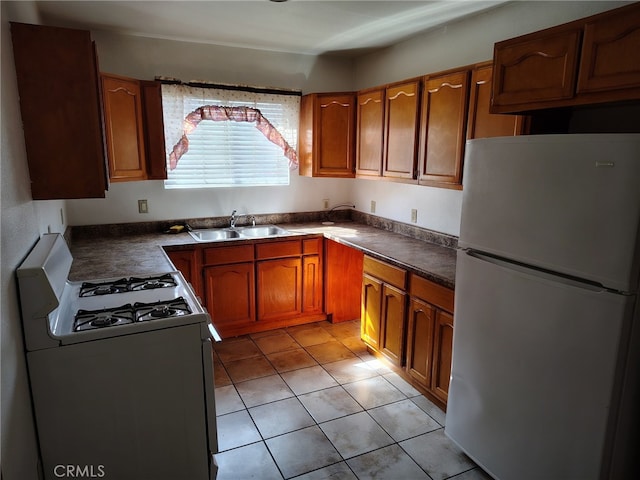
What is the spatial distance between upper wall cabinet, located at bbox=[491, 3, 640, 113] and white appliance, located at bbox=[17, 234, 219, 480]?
1749 millimetres

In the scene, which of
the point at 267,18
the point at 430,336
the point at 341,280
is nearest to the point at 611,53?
the point at 430,336

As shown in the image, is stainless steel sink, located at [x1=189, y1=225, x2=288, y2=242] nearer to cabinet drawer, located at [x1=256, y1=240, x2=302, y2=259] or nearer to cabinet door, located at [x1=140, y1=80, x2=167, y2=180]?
cabinet drawer, located at [x1=256, y1=240, x2=302, y2=259]

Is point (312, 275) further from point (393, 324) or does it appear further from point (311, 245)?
point (393, 324)

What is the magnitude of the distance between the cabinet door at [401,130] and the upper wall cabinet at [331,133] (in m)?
0.49

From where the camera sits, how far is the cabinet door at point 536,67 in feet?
5.69

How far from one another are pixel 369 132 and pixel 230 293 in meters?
1.69

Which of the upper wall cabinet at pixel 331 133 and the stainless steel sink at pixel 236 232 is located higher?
the upper wall cabinet at pixel 331 133

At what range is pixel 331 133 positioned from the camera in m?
3.53

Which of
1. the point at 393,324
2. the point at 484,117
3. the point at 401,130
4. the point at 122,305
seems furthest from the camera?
the point at 401,130

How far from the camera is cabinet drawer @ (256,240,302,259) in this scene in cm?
333

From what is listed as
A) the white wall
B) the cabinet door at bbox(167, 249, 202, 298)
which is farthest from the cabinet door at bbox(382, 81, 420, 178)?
the white wall

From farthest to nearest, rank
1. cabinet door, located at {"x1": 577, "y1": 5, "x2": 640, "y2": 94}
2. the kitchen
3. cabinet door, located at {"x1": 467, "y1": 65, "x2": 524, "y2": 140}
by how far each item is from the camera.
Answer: cabinet door, located at {"x1": 467, "y1": 65, "x2": 524, "y2": 140} → cabinet door, located at {"x1": 577, "y1": 5, "x2": 640, "y2": 94} → the kitchen

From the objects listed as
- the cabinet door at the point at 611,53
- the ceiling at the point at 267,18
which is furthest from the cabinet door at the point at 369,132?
the cabinet door at the point at 611,53

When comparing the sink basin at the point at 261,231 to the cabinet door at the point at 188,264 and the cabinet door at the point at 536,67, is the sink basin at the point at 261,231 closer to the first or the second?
the cabinet door at the point at 188,264
